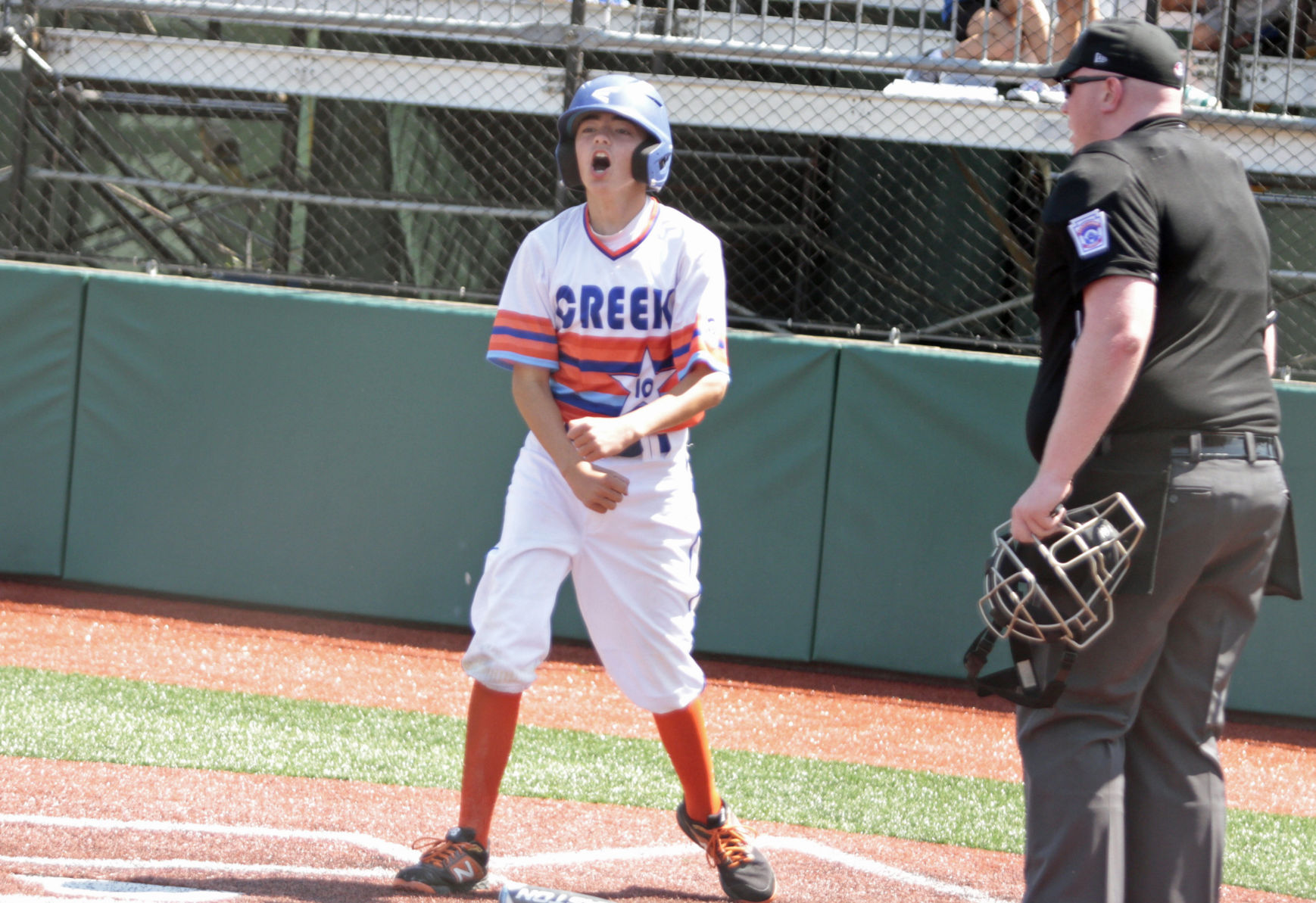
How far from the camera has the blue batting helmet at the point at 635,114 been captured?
10.8ft

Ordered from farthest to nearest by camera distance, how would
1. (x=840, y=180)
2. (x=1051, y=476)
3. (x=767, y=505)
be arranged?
(x=840, y=180) < (x=767, y=505) < (x=1051, y=476)

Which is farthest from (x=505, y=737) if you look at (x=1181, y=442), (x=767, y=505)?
(x=767, y=505)

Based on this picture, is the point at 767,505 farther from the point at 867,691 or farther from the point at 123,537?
the point at 123,537

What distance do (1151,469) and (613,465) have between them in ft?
4.33

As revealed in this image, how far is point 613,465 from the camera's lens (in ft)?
11.0

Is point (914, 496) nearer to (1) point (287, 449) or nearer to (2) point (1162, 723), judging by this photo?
(1) point (287, 449)

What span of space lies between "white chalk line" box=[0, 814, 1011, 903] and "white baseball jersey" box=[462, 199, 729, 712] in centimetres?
55

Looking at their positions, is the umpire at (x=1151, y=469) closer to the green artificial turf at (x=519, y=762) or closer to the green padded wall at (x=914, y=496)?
the green artificial turf at (x=519, y=762)

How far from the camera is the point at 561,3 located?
8.27 metres

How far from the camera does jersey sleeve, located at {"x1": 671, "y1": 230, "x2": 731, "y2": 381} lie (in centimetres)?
332

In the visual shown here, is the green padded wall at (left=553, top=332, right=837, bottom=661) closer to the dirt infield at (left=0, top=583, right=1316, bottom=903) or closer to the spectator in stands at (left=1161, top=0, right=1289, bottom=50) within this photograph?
the dirt infield at (left=0, top=583, right=1316, bottom=903)

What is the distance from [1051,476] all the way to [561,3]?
6.55 metres

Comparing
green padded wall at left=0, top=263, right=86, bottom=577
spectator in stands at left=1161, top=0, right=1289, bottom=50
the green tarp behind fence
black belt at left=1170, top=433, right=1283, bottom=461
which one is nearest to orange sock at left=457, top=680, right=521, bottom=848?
black belt at left=1170, top=433, right=1283, bottom=461

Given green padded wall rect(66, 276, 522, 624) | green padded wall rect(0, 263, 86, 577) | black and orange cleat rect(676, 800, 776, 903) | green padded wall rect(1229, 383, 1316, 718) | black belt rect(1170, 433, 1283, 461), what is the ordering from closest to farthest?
black belt rect(1170, 433, 1283, 461)
black and orange cleat rect(676, 800, 776, 903)
green padded wall rect(1229, 383, 1316, 718)
green padded wall rect(66, 276, 522, 624)
green padded wall rect(0, 263, 86, 577)
